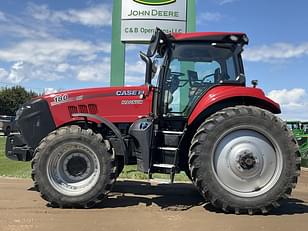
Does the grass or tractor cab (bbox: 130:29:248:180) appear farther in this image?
the grass

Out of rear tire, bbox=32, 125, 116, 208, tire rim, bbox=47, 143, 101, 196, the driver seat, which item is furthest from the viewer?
the driver seat

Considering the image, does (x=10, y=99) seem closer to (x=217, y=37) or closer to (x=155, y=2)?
(x=155, y=2)

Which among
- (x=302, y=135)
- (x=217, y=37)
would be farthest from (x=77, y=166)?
(x=302, y=135)

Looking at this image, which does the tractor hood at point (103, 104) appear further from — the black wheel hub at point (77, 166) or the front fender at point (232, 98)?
the front fender at point (232, 98)

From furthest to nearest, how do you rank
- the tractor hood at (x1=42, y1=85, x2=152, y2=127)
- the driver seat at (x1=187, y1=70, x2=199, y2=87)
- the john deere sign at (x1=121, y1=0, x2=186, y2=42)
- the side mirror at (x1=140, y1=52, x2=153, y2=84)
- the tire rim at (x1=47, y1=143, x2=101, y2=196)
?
1. the john deere sign at (x1=121, y1=0, x2=186, y2=42)
2. the tractor hood at (x1=42, y1=85, x2=152, y2=127)
3. the side mirror at (x1=140, y1=52, x2=153, y2=84)
4. the driver seat at (x1=187, y1=70, x2=199, y2=87)
5. the tire rim at (x1=47, y1=143, x2=101, y2=196)

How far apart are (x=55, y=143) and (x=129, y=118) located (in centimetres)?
126

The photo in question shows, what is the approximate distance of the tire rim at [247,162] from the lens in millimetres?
6621

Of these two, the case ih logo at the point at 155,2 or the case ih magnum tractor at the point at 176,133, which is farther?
the case ih logo at the point at 155,2

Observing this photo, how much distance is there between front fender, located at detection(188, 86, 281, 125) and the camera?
6.70 meters

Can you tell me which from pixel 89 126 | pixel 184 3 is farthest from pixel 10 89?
pixel 89 126

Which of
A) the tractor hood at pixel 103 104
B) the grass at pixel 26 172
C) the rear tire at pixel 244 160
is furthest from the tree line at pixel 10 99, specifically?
the rear tire at pixel 244 160

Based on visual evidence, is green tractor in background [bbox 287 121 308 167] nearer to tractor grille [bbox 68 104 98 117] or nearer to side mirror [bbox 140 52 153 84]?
side mirror [bbox 140 52 153 84]

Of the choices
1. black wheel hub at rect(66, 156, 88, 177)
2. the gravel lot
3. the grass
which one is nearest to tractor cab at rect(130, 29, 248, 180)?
the gravel lot

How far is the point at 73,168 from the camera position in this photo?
23.2 feet
